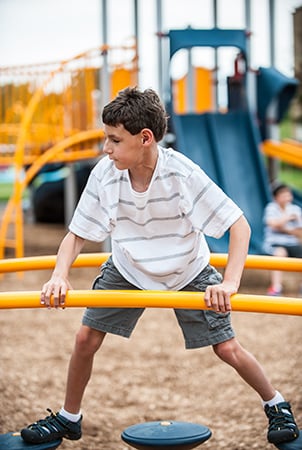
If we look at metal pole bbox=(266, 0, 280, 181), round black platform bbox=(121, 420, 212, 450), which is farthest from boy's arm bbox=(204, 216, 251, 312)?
metal pole bbox=(266, 0, 280, 181)

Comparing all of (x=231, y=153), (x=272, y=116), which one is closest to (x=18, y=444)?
(x=231, y=153)

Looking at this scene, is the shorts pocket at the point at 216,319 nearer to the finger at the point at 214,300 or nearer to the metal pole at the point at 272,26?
the finger at the point at 214,300

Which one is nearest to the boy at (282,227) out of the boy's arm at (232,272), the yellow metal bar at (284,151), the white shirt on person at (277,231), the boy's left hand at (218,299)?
the white shirt on person at (277,231)

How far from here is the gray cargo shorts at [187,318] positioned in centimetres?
288

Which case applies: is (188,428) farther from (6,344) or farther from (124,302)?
(6,344)

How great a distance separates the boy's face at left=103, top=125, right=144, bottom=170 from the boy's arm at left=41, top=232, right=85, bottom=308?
1.11 feet

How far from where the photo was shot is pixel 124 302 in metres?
2.53

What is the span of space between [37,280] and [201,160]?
228 cm

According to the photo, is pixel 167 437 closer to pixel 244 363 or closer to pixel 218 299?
pixel 244 363

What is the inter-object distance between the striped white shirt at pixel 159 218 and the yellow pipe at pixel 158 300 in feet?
0.91

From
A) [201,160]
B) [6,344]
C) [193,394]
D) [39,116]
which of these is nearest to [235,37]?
[201,160]

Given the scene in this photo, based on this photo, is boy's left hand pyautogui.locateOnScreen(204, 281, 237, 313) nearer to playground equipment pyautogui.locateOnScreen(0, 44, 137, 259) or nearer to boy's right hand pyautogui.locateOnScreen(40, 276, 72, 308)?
boy's right hand pyautogui.locateOnScreen(40, 276, 72, 308)

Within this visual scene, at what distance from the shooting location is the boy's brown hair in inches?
104

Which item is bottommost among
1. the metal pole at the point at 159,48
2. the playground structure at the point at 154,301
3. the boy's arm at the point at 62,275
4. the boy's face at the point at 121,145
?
the playground structure at the point at 154,301
